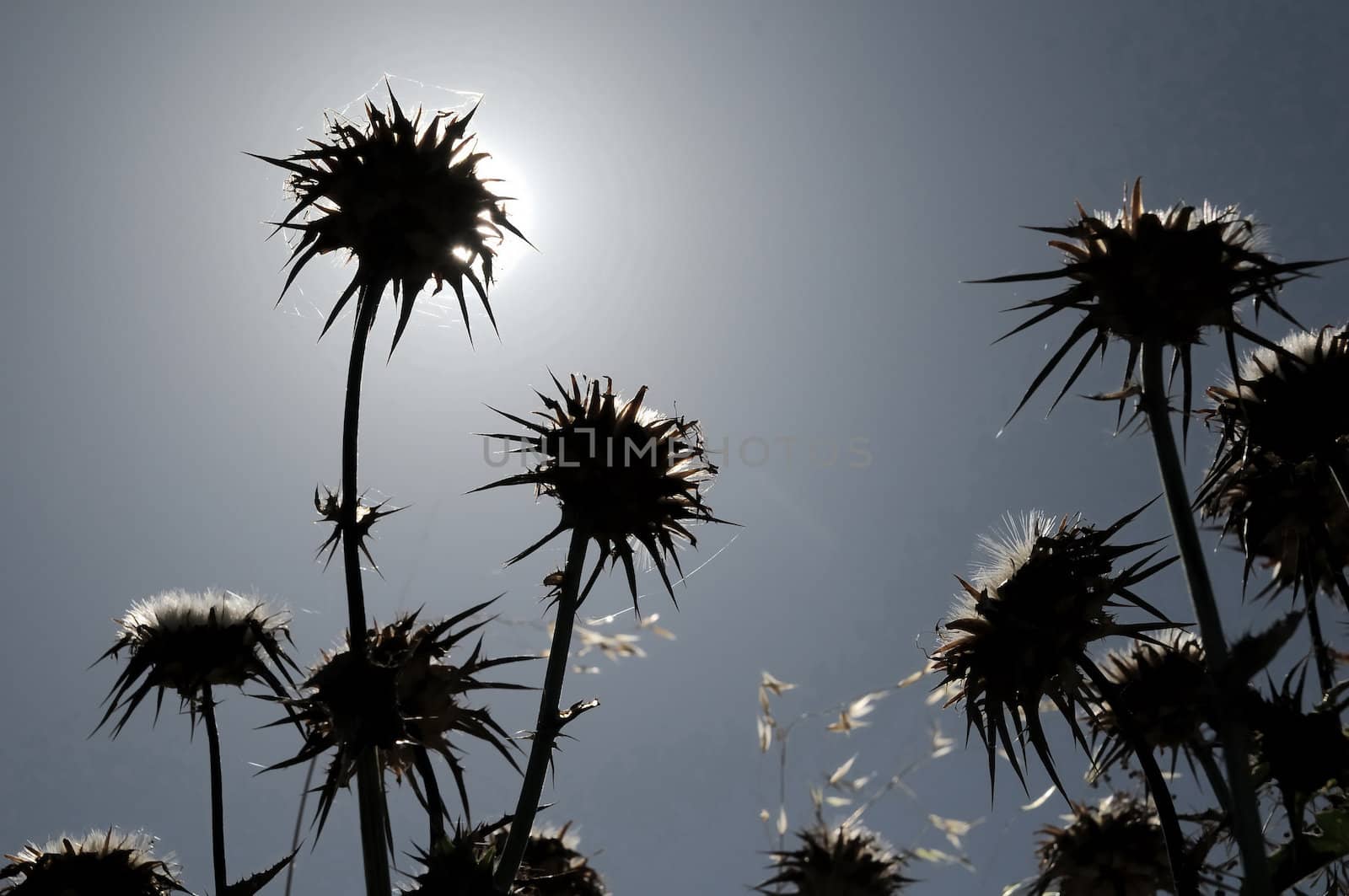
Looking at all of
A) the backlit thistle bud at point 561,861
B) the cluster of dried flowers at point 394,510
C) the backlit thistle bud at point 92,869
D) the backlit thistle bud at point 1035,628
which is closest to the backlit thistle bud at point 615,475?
the cluster of dried flowers at point 394,510

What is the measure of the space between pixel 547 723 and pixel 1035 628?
106 inches

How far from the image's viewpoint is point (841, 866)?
647 cm

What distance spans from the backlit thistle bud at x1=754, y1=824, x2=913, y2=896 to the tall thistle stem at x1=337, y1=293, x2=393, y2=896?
121 inches

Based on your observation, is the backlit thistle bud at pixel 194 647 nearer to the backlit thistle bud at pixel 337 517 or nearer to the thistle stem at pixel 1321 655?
the backlit thistle bud at pixel 337 517

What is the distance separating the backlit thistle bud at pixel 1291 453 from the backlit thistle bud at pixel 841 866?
3.19 m

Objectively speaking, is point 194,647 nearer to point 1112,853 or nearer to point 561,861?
point 561,861

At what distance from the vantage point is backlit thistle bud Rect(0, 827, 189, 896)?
596 cm

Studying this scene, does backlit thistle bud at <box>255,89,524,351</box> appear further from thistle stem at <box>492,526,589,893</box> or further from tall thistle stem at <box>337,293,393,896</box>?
thistle stem at <box>492,526,589,893</box>

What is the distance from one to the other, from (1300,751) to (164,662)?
22.5 feet

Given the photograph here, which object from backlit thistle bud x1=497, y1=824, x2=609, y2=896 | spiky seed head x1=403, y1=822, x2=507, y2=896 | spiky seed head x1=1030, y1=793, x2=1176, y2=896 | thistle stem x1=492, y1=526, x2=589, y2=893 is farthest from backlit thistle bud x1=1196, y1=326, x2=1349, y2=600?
backlit thistle bud x1=497, y1=824, x2=609, y2=896

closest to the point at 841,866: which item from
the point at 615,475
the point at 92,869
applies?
the point at 615,475

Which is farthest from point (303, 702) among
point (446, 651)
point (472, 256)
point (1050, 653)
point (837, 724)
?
point (1050, 653)

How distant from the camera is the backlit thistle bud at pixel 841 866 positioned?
20.9 ft

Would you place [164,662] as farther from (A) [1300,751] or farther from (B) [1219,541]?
(B) [1219,541]
